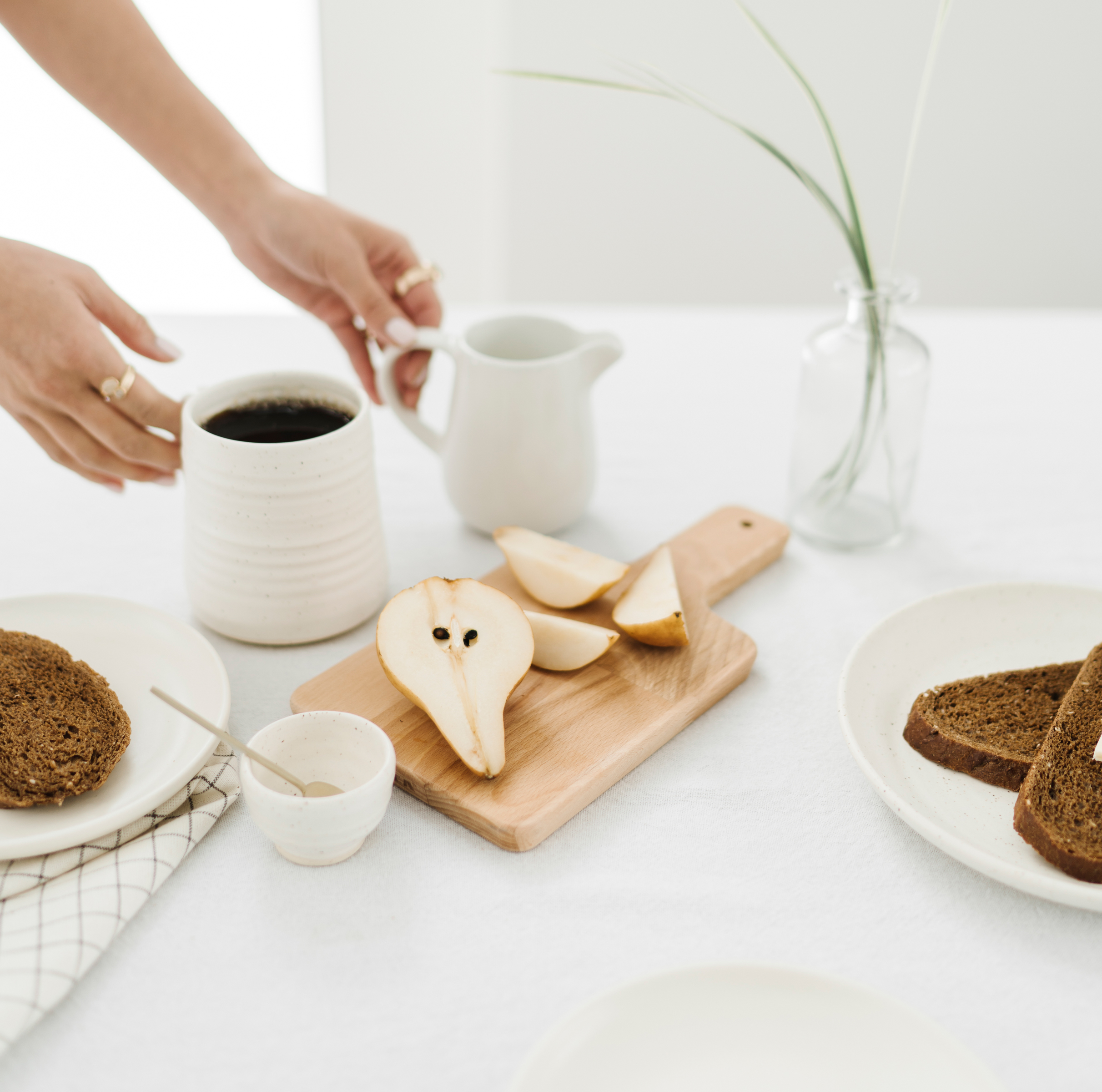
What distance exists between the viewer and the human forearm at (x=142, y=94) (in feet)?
3.51

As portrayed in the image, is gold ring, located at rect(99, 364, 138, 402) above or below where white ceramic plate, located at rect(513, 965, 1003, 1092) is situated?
above

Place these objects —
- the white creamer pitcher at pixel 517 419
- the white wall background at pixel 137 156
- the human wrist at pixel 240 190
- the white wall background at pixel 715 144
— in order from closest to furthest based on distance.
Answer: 1. the white creamer pitcher at pixel 517 419
2. the human wrist at pixel 240 190
3. the white wall background at pixel 715 144
4. the white wall background at pixel 137 156

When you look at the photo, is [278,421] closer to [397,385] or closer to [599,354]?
[397,385]

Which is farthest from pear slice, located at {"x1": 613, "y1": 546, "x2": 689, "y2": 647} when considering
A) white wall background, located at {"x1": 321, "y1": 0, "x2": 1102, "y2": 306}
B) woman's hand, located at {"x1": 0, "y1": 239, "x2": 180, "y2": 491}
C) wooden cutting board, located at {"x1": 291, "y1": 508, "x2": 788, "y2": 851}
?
white wall background, located at {"x1": 321, "y1": 0, "x2": 1102, "y2": 306}

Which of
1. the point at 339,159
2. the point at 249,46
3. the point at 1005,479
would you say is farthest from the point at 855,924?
the point at 249,46

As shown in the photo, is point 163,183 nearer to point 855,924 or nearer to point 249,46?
point 249,46

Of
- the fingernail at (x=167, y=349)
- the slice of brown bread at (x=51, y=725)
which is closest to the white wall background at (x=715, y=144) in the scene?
the fingernail at (x=167, y=349)

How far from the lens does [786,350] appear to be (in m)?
1.63

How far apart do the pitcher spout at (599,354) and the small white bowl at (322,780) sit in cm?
45

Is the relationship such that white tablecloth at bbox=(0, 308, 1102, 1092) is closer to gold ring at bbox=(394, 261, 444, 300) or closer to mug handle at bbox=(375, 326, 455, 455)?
mug handle at bbox=(375, 326, 455, 455)

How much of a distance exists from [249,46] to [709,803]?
2.74m

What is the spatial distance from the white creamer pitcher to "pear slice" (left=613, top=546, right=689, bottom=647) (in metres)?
0.15

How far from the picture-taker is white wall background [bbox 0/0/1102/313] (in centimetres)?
258

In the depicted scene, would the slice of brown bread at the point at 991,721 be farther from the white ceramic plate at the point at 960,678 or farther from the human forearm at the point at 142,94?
Answer: the human forearm at the point at 142,94
